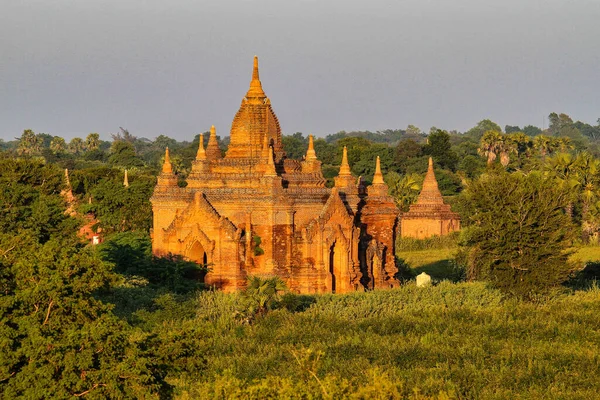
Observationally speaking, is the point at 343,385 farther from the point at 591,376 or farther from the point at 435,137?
the point at 435,137

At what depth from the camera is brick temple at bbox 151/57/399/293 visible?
33250 millimetres

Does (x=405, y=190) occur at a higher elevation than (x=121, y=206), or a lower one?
higher

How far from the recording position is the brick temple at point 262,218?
33250 millimetres

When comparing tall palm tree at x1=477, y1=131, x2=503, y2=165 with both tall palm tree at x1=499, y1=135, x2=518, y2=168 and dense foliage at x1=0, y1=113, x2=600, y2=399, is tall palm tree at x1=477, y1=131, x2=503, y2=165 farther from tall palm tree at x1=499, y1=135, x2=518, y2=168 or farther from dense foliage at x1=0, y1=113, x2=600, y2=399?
dense foliage at x1=0, y1=113, x2=600, y2=399

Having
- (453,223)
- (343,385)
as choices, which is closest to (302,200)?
(343,385)

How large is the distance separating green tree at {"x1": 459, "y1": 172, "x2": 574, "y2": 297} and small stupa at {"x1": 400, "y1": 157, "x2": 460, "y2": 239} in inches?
965

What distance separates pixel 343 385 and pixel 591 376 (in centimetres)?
868

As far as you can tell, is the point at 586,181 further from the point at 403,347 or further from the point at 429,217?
the point at 403,347

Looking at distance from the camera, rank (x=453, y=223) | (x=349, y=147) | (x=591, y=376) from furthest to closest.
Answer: (x=349, y=147) → (x=453, y=223) → (x=591, y=376)

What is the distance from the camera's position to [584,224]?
65.8 m

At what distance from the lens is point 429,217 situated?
6231 centimetres

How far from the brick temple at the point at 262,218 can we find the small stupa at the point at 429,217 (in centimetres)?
2695

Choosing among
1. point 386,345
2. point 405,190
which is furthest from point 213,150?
point 405,190

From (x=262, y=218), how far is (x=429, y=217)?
1187 inches
